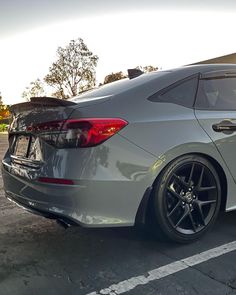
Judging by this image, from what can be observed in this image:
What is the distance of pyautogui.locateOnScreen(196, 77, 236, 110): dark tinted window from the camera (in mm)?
3200

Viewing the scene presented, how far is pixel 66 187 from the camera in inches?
102

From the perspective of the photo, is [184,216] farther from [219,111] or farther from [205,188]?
[219,111]

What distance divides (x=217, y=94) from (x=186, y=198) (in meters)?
1.07

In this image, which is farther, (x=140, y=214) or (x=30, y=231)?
(x=30, y=231)

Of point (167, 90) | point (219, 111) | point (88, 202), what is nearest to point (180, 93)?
point (167, 90)

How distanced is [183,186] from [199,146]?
15.5 inches

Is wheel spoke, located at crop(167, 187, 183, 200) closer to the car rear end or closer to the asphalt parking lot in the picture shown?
the car rear end

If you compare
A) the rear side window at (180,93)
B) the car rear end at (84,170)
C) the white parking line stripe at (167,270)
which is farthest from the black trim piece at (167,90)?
the white parking line stripe at (167,270)

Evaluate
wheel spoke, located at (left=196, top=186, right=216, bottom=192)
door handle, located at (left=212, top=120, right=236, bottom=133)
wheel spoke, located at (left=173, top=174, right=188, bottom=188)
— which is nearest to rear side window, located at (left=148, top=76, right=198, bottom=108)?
door handle, located at (left=212, top=120, right=236, bottom=133)

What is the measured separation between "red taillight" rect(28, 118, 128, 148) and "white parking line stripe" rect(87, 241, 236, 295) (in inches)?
40.7

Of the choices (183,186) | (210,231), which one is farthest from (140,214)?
(210,231)

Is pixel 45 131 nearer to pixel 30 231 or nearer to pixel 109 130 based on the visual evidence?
pixel 109 130

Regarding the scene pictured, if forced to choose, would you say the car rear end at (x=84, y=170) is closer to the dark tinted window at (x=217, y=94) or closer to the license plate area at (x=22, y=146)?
the license plate area at (x=22, y=146)

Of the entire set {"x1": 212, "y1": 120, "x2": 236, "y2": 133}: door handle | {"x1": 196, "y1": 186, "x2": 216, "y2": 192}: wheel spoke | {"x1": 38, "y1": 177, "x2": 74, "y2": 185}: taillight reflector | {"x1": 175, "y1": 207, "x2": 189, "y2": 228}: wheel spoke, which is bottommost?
{"x1": 175, "y1": 207, "x2": 189, "y2": 228}: wheel spoke
